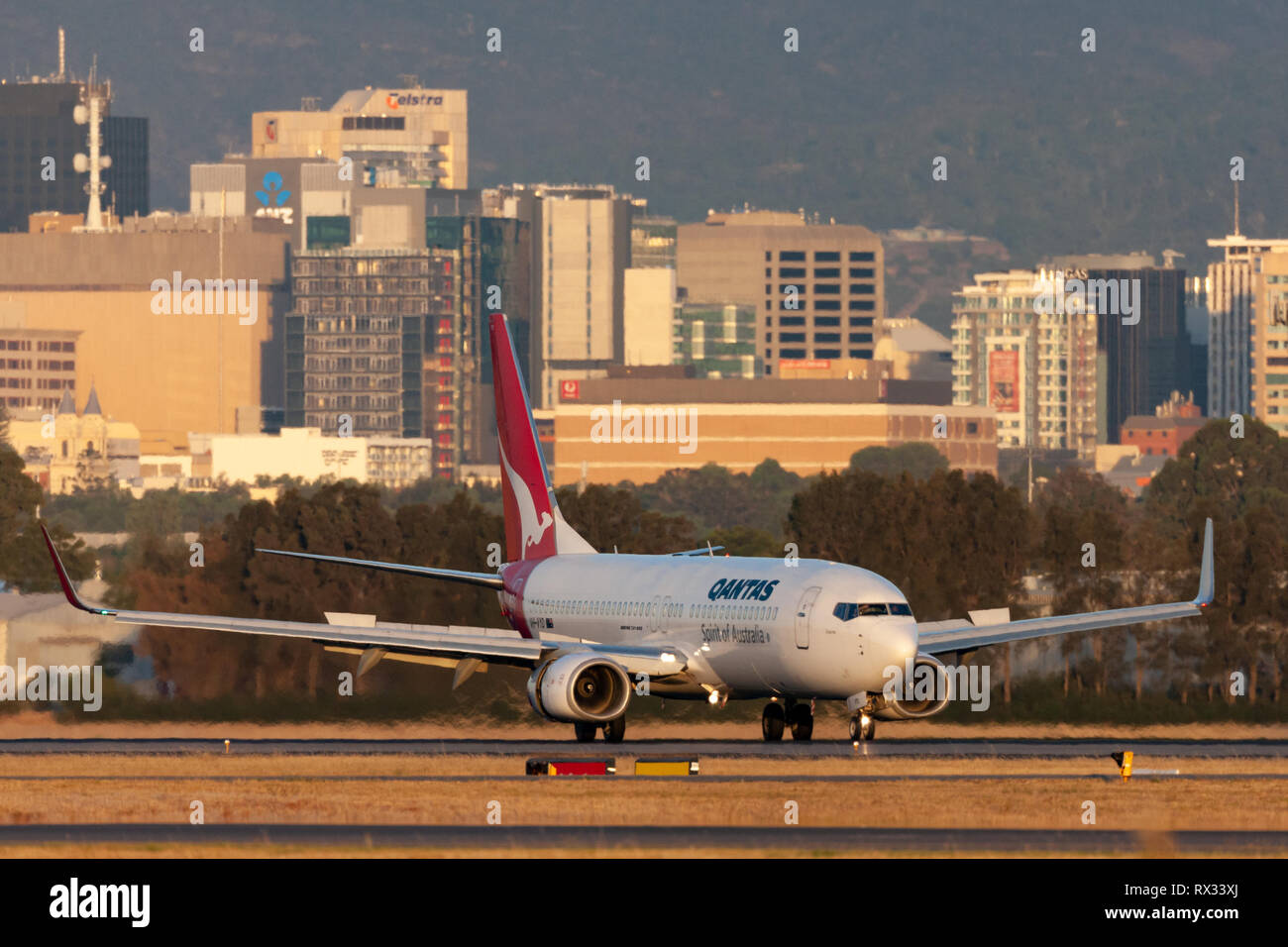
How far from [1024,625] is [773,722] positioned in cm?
689

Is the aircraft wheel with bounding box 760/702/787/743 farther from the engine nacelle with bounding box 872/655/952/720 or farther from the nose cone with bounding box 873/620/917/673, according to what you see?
Answer: the nose cone with bounding box 873/620/917/673

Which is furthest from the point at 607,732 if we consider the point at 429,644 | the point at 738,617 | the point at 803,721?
the point at 429,644

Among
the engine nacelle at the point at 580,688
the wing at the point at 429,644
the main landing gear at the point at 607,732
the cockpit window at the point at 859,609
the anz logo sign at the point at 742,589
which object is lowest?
the main landing gear at the point at 607,732

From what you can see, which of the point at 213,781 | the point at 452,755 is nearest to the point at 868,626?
the point at 452,755

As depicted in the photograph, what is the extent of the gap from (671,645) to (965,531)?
3394 centimetres

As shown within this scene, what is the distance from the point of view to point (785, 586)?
2579 inches

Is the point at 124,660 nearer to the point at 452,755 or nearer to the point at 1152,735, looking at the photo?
the point at 452,755

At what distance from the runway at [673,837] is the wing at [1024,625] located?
808 inches

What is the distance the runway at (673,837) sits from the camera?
42656mm

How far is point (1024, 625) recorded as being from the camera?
68750 millimetres

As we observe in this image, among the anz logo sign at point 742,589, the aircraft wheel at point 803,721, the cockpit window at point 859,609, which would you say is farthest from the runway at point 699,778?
the aircraft wheel at point 803,721

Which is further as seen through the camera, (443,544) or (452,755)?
(443,544)

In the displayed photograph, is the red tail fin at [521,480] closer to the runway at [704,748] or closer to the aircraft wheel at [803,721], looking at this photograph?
the runway at [704,748]
